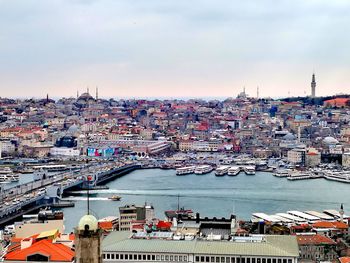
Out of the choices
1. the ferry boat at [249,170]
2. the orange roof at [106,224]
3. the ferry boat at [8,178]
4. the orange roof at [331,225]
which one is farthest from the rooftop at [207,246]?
the ferry boat at [249,170]

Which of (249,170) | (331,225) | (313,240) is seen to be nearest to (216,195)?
(331,225)

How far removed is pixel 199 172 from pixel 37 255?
17.7m

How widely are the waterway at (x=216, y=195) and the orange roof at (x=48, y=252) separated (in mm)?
4567

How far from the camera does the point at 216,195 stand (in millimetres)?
18000

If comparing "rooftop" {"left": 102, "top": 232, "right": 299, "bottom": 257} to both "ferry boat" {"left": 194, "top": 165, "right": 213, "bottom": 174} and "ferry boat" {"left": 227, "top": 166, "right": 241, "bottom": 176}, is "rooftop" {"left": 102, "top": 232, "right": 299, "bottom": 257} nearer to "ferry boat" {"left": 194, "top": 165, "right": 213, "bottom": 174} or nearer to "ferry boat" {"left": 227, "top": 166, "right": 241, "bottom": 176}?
"ferry boat" {"left": 227, "top": 166, "right": 241, "bottom": 176}

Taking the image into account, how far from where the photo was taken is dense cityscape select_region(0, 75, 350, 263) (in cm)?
741

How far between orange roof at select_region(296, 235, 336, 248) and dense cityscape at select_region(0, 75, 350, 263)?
15 millimetres

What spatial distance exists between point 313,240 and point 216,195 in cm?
781

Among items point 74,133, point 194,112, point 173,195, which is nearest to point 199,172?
point 173,195

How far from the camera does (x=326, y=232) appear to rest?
11.3 m

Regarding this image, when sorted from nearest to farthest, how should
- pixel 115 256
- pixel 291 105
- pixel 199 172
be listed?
pixel 115 256 < pixel 199 172 < pixel 291 105

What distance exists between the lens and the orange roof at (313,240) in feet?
33.3

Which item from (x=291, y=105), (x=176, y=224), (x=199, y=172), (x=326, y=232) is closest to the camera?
(x=176, y=224)

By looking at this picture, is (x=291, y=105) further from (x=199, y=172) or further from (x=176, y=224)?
(x=176, y=224)
